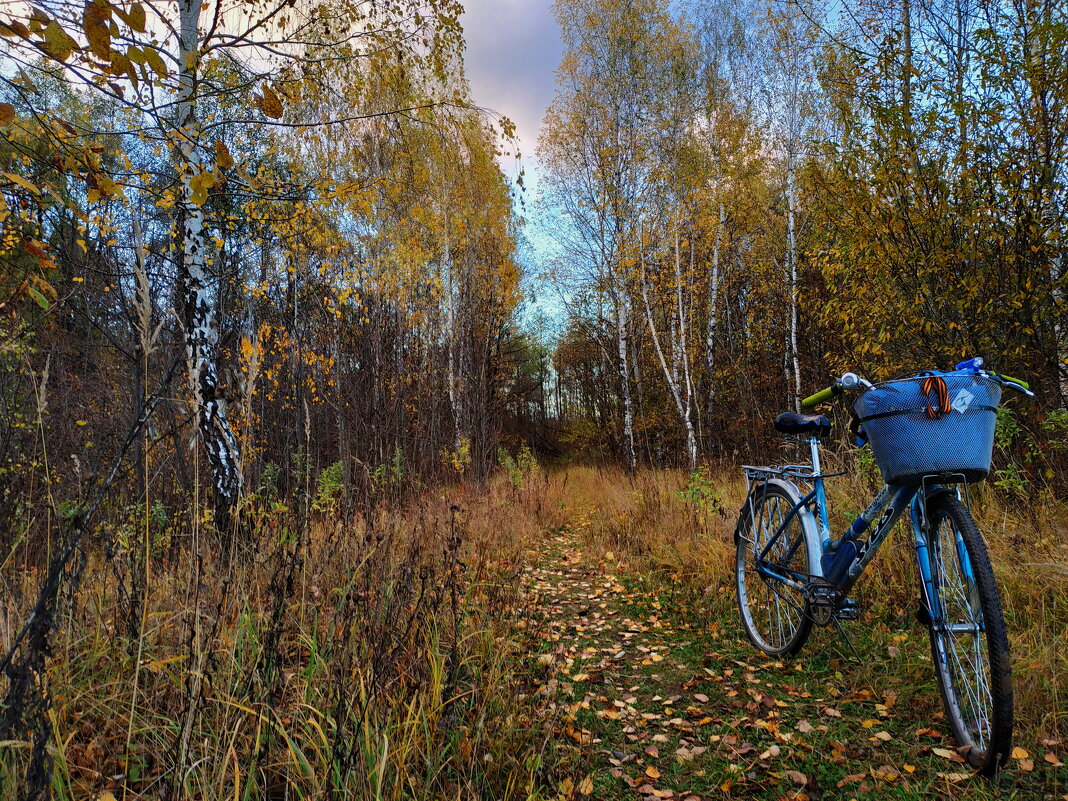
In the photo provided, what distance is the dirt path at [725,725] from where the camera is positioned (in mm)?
2002

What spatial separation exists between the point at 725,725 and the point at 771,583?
3.16ft

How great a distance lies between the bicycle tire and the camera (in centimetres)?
288

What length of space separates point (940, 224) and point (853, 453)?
2.07 m

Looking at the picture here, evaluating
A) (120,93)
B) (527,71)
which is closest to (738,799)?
(120,93)

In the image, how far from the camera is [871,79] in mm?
4430

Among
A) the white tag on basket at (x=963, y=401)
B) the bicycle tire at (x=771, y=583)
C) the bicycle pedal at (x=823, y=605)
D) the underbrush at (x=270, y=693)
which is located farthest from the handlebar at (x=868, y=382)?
the underbrush at (x=270, y=693)

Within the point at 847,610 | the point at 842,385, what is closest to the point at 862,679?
the point at 847,610

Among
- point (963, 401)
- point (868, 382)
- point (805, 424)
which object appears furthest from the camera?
point (805, 424)

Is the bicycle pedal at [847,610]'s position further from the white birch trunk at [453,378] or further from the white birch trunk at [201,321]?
the white birch trunk at [453,378]

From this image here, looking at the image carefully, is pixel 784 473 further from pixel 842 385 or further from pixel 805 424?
pixel 842 385

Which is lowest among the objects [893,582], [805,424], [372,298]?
[893,582]

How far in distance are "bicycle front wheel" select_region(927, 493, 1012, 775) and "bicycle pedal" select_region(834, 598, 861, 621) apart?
1.12ft

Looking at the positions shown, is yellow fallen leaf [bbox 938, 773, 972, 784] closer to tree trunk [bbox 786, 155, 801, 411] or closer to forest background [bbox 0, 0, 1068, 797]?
forest background [bbox 0, 0, 1068, 797]

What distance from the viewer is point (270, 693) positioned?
1464 mm
